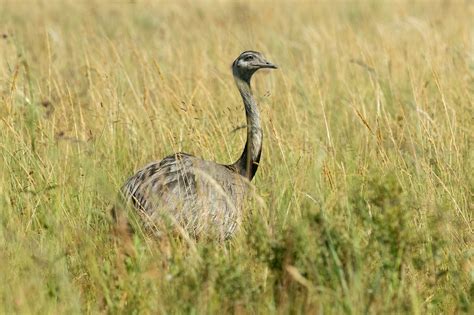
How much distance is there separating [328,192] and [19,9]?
11826 millimetres

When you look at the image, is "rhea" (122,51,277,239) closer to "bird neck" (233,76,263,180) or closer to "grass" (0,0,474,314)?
"grass" (0,0,474,314)

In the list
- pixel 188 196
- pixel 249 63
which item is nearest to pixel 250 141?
pixel 249 63

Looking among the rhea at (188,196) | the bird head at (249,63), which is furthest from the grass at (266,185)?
the bird head at (249,63)

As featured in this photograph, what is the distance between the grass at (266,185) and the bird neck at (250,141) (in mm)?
155

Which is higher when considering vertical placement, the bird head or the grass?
the bird head

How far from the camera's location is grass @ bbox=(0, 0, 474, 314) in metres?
3.96

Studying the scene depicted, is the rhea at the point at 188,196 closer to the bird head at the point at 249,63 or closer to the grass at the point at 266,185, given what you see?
the grass at the point at 266,185

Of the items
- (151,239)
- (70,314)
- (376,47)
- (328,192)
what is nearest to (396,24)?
(376,47)

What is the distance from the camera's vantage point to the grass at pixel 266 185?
396 centimetres

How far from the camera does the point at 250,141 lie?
5660 millimetres

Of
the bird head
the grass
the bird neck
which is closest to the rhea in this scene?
the grass

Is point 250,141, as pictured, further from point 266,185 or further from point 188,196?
point 188,196

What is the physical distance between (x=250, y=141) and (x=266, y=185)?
282 millimetres

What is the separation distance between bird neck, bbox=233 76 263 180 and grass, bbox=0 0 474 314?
155 mm
